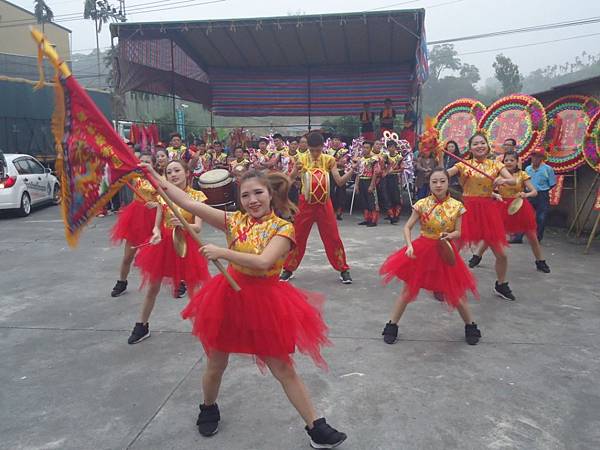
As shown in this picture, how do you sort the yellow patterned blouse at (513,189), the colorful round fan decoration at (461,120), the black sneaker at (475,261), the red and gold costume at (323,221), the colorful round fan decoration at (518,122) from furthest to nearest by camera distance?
the colorful round fan decoration at (461,120), the colorful round fan decoration at (518,122), the black sneaker at (475,261), the yellow patterned blouse at (513,189), the red and gold costume at (323,221)

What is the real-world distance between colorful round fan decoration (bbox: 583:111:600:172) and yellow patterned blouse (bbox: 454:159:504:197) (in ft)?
11.0

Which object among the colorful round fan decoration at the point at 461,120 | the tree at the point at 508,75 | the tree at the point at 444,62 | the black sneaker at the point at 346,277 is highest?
the tree at the point at 444,62

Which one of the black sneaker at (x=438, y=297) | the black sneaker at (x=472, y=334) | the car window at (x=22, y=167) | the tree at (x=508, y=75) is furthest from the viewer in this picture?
the tree at (x=508, y=75)

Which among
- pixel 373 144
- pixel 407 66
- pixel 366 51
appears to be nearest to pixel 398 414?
pixel 373 144

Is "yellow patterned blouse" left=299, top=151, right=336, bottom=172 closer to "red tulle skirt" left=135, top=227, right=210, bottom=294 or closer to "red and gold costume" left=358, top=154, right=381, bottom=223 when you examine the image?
"red tulle skirt" left=135, top=227, right=210, bottom=294

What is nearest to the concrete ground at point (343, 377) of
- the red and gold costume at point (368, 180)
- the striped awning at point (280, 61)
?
the red and gold costume at point (368, 180)

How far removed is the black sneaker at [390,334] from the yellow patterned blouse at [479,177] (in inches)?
85.9

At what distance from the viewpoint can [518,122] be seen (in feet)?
30.9

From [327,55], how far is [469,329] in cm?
1226

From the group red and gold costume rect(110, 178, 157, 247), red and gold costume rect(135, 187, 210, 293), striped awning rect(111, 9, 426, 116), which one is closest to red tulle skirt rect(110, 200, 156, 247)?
red and gold costume rect(110, 178, 157, 247)

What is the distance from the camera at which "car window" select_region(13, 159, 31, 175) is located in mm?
12086

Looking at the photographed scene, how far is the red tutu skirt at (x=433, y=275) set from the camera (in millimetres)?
4047

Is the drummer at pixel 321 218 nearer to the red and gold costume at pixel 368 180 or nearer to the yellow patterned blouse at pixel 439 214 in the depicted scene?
the yellow patterned blouse at pixel 439 214

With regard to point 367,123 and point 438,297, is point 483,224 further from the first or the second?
point 367,123
